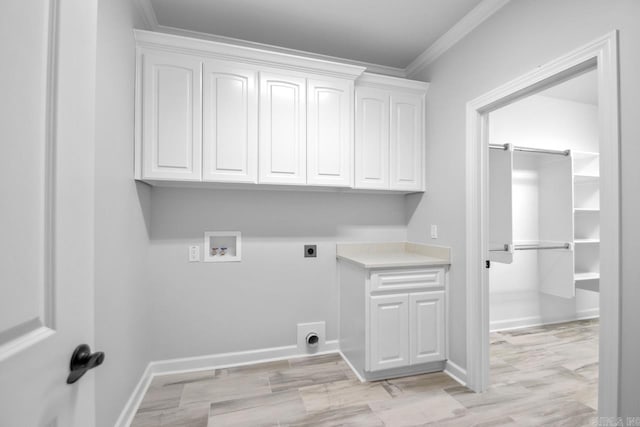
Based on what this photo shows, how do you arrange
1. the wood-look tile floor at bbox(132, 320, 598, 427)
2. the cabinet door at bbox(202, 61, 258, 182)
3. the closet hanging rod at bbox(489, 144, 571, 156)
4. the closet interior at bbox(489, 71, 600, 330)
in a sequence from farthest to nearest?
1. the closet interior at bbox(489, 71, 600, 330)
2. the closet hanging rod at bbox(489, 144, 571, 156)
3. the cabinet door at bbox(202, 61, 258, 182)
4. the wood-look tile floor at bbox(132, 320, 598, 427)

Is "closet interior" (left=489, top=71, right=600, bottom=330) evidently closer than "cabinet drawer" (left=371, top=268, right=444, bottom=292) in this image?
No

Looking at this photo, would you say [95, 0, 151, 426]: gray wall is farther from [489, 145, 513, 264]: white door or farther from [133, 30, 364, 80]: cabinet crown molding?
[489, 145, 513, 264]: white door

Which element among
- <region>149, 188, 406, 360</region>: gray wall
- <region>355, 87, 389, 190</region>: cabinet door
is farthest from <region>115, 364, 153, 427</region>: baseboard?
<region>355, 87, 389, 190</region>: cabinet door

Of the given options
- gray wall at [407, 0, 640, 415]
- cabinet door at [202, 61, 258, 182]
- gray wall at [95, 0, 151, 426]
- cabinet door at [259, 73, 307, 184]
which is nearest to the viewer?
gray wall at [407, 0, 640, 415]

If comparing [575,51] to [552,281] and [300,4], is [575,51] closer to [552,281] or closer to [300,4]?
[300,4]

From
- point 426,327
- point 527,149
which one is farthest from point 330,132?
point 527,149

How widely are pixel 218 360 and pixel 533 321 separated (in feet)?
11.4

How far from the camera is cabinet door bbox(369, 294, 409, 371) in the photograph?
6.65ft

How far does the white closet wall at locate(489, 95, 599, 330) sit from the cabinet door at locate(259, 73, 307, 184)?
7.38 ft

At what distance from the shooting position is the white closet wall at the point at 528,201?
307cm

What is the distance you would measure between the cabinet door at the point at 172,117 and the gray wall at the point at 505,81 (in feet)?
6.39

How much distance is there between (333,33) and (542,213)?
3029mm

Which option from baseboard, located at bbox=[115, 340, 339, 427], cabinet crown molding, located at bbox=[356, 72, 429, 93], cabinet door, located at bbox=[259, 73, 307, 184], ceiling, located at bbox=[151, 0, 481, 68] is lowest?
baseboard, located at bbox=[115, 340, 339, 427]

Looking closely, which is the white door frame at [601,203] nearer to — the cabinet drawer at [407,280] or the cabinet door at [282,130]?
the cabinet drawer at [407,280]
